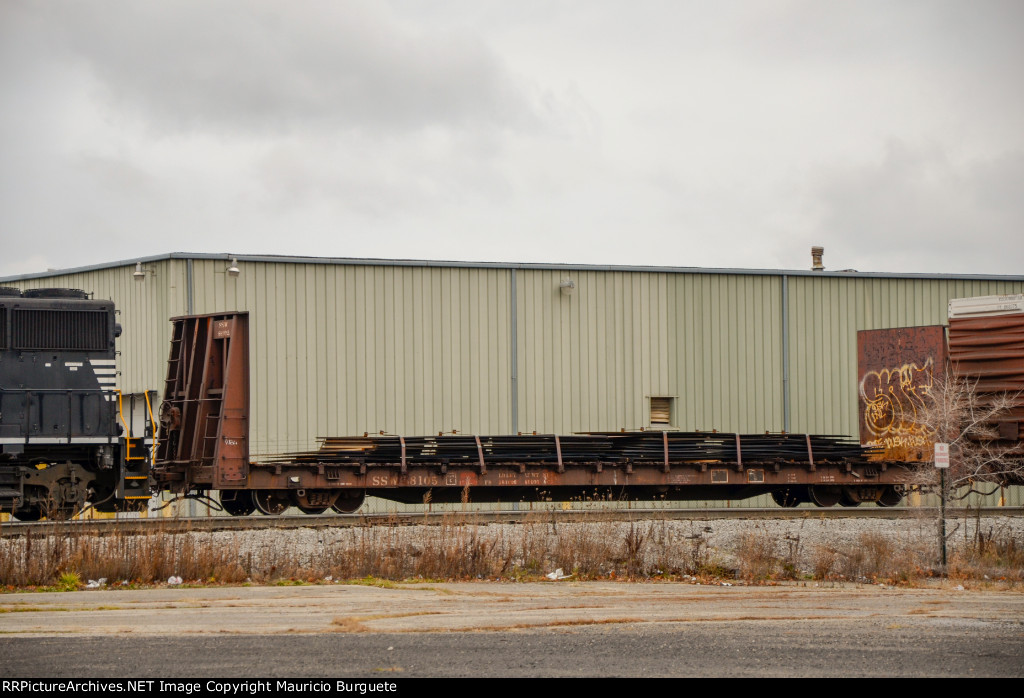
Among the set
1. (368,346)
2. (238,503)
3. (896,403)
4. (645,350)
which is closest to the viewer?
(238,503)

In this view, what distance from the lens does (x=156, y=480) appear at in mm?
17422

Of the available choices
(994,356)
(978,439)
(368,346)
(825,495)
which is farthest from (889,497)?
(368,346)

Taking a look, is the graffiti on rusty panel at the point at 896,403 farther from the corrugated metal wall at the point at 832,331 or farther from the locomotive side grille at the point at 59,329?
the locomotive side grille at the point at 59,329

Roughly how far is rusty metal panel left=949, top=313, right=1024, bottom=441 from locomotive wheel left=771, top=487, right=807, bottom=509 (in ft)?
14.3

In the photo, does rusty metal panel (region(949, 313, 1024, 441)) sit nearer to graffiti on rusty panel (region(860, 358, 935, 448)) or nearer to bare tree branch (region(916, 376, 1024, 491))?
bare tree branch (region(916, 376, 1024, 491))

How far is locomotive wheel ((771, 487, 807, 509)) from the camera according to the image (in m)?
21.3

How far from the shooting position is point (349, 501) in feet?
61.8

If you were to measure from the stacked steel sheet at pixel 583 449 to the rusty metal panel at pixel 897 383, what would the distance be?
0.56 m

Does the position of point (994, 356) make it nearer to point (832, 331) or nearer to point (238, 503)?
point (832, 331)

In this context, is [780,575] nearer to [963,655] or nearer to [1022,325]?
[963,655]

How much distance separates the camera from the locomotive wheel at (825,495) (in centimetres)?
2072

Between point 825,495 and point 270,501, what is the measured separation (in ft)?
35.2

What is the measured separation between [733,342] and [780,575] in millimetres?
12992

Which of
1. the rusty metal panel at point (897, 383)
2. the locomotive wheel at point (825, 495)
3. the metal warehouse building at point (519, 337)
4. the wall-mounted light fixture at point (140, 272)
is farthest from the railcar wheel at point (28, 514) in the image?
the rusty metal panel at point (897, 383)
